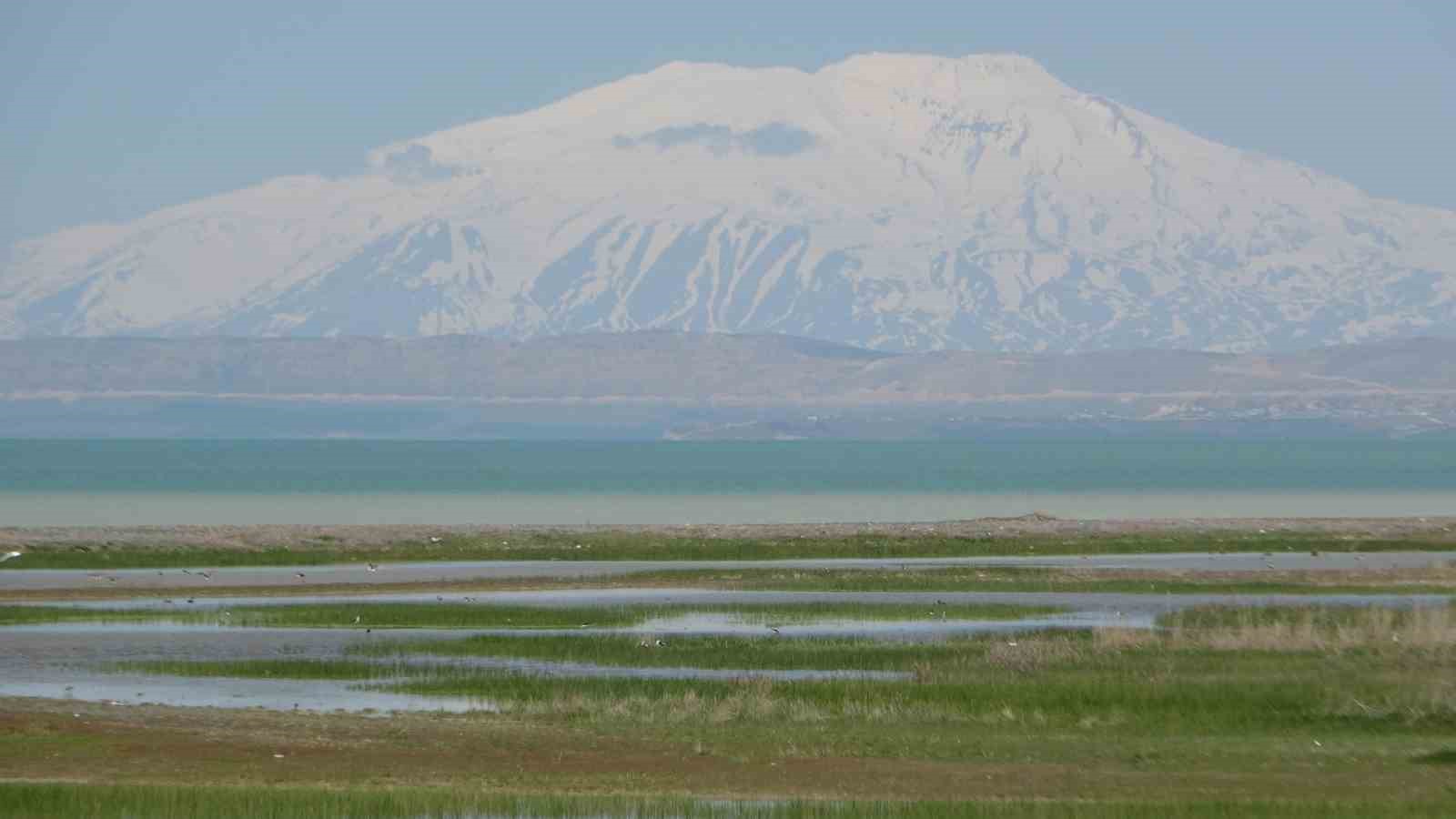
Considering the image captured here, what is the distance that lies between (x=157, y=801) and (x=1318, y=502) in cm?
10952

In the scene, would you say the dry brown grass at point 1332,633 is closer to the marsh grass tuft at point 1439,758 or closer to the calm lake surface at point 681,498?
the marsh grass tuft at point 1439,758

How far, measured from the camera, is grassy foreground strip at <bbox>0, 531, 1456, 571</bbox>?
7319 cm

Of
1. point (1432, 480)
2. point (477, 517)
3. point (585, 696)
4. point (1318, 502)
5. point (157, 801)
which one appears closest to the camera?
point (157, 801)

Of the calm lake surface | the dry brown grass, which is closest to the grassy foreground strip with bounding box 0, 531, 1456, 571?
the calm lake surface

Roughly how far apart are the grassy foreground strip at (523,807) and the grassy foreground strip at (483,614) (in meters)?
20.4

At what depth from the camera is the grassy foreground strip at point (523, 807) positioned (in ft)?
89.8

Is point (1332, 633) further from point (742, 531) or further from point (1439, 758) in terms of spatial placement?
point (742, 531)

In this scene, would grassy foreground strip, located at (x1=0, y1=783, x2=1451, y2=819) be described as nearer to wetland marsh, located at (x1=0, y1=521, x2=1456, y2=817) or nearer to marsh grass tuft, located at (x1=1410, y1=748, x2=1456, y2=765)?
wetland marsh, located at (x1=0, y1=521, x2=1456, y2=817)

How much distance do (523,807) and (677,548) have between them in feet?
173

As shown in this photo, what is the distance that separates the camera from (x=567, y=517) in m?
115

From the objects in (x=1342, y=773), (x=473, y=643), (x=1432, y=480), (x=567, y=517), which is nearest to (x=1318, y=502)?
(x=567, y=517)

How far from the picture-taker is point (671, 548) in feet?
265

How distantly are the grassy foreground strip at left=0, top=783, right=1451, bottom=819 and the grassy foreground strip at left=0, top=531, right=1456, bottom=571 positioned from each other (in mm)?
41775

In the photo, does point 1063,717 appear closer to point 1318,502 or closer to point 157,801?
point 157,801
